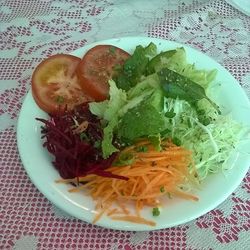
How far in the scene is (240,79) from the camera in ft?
4.03

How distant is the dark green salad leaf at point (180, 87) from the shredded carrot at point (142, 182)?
4.8 inches

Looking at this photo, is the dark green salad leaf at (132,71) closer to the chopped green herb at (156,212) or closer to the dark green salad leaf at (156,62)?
the dark green salad leaf at (156,62)

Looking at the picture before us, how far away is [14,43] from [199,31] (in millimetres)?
576

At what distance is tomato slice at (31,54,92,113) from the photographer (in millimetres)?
1050

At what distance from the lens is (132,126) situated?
876 mm

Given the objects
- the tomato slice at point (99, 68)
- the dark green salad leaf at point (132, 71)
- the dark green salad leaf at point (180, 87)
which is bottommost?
the tomato slice at point (99, 68)

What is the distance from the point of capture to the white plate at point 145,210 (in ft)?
2.73

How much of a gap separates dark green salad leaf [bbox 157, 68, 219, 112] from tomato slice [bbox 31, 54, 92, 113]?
0.21 m

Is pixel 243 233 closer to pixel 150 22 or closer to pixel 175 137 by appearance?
pixel 175 137

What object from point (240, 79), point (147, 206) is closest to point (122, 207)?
point (147, 206)

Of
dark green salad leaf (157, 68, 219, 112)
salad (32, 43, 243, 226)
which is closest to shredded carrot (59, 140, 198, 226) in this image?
salad (32, 43, 243, 226)

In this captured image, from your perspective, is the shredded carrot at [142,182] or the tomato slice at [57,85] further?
the tomato slice at [57,85]

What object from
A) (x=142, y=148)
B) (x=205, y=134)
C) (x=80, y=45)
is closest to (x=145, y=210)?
(x=142, y=148)

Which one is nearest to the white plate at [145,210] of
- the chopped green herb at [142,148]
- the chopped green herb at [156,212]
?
the chopped green herb at [156,212]
